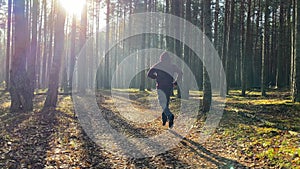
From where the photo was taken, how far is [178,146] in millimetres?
7211

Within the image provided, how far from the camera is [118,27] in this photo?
39281mm

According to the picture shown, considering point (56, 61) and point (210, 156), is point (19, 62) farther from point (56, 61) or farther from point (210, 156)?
point (210, 156)

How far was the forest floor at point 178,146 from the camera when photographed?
5.69 m

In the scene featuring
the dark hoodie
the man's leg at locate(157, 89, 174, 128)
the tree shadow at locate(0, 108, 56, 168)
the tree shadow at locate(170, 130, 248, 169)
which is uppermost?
the dark hoodie

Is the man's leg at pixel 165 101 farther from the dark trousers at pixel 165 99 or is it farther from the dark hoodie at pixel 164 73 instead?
the dark hoodie at pixel 164 73

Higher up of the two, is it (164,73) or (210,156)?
(164,73)

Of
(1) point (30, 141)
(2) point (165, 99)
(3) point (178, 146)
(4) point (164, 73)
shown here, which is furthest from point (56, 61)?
(3) point (178, 146)

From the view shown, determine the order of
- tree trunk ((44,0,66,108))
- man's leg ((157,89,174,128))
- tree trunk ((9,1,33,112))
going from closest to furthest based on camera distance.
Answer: man's leg ((157,89,174,128)) < tree trunk ((9,1,33,112)) < tree trunk ((44,0,66,108))

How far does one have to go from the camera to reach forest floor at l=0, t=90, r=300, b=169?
18.7 feet

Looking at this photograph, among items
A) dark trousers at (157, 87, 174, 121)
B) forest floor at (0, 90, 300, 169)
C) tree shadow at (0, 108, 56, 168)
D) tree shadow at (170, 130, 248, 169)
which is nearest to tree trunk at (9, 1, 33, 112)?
tree shadow at (0, 108, 56, 168)

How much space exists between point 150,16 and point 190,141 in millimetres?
20285

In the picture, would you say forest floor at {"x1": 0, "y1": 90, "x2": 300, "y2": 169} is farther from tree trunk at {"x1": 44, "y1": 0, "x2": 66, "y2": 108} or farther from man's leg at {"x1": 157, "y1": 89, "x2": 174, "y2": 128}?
tree trunk at {"x1": 44, "y1": 0, "x2": 66, "y2": 108}

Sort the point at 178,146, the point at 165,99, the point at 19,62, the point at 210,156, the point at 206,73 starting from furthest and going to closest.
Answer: the point at 19,62 < the point at 206,73 < the point at 165,99 < the point at 178,146 < the point at 210,156

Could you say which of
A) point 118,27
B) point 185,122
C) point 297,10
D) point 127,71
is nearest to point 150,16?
point 118,27
